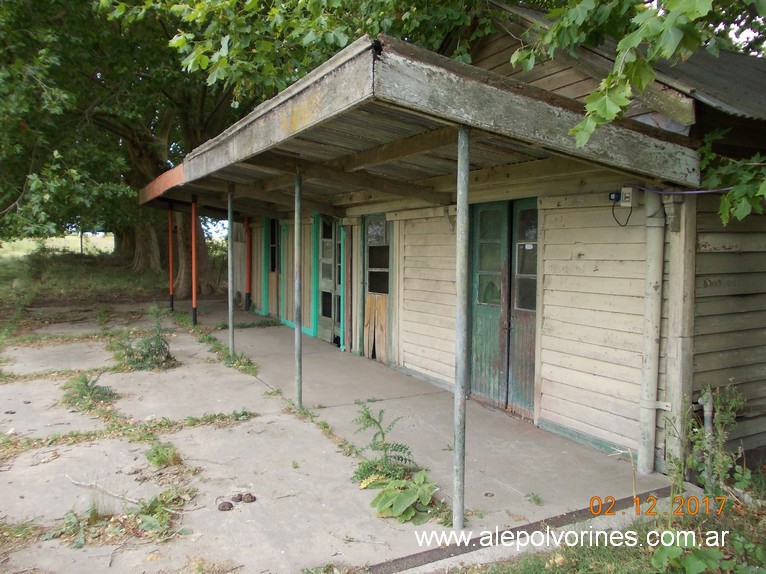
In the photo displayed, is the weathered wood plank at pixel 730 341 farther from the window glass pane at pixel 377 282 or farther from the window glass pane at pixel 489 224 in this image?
the window glass pane at pixel 377 282

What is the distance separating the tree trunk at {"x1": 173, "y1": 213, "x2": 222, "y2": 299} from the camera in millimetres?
13664

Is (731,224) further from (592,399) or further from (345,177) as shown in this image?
(345,177)

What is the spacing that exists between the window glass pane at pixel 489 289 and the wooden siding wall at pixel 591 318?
28.1 inches

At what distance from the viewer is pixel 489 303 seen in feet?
17.7

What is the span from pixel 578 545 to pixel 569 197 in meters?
2.72

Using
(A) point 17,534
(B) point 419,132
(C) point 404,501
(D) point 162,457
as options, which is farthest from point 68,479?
(B) point 419,132

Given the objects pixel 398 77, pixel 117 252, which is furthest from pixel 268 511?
pixel 117 252

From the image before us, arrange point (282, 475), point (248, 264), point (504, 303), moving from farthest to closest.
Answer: point (248, 264), point (504, 303), point (282, 475)

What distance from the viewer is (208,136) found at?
41.8 feet

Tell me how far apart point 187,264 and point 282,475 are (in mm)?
11569

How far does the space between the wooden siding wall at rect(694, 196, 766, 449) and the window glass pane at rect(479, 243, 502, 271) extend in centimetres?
190

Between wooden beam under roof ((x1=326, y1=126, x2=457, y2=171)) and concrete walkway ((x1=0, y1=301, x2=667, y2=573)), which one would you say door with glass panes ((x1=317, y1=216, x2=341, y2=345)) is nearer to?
concrete walkway ((x1=0, y1=301, x2=667, y2=573))

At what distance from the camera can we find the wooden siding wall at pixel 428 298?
5.92 metres

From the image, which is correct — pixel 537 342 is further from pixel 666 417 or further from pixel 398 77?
pixel 398 77
